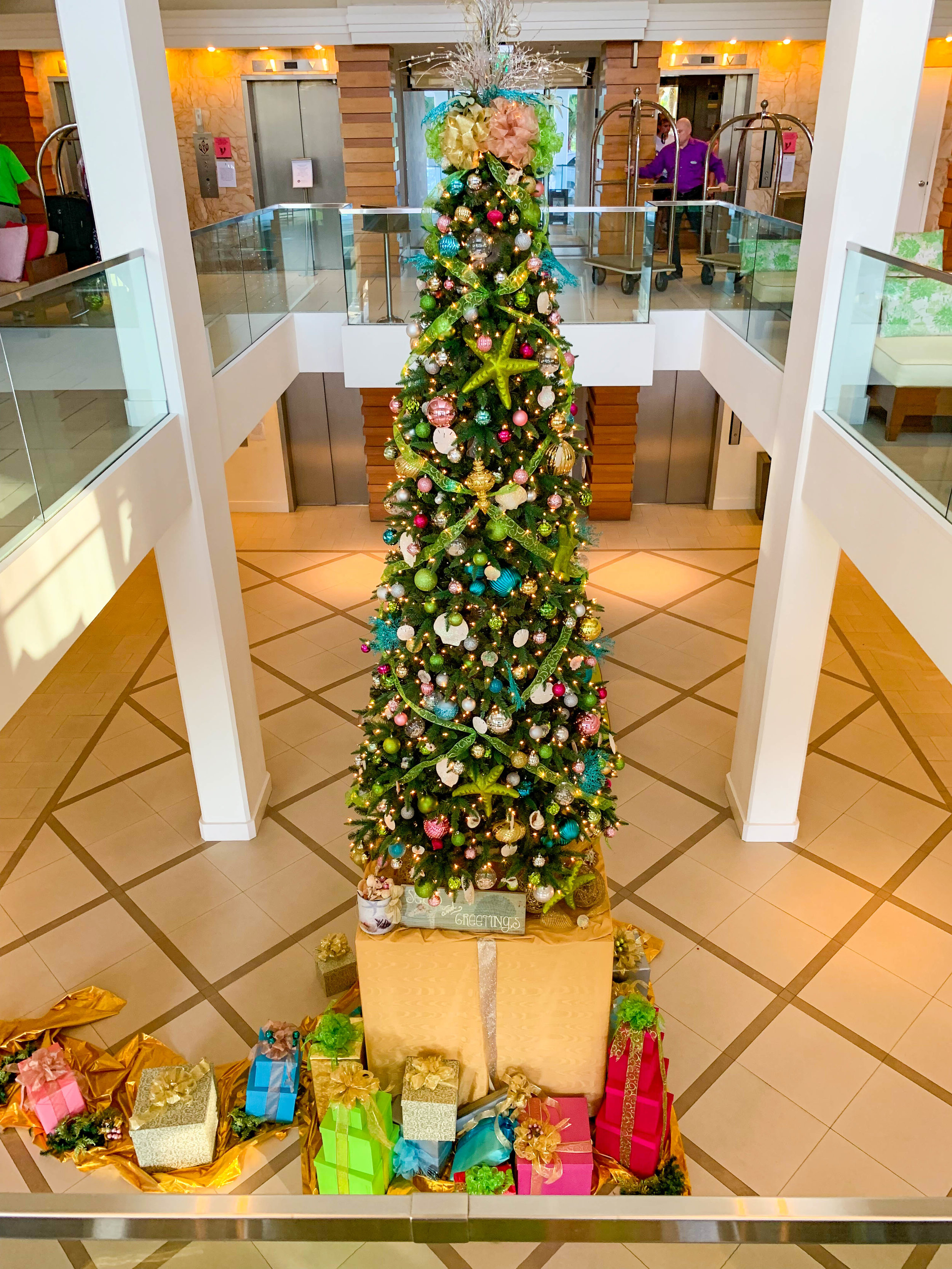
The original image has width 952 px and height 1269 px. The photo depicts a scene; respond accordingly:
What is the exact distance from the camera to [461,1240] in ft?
4.63

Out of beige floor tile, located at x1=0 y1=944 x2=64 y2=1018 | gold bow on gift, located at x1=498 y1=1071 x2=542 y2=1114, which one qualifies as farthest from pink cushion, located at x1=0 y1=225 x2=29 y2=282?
gold bow on gift, located at x1=498 y1=1071 x2=542 y2=1114

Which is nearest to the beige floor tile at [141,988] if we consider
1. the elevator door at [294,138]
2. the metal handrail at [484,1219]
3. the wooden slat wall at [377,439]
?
the metal handrail at [484,1219]

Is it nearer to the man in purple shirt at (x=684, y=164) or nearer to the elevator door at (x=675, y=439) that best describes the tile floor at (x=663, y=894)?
the elevator door at (x=675, y=439)

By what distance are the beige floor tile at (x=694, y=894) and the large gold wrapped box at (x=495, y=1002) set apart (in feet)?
4.72

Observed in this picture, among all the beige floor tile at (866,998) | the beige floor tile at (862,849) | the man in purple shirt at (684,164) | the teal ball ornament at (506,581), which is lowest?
the beige floor tile at (862,849)

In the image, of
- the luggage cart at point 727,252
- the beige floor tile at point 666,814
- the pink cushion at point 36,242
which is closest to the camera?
the pink cushion at point 36,242

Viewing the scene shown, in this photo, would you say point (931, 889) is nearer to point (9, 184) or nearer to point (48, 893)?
point (48, 893)

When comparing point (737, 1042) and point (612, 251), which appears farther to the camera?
point (612, 251)

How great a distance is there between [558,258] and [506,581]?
15.9 ft

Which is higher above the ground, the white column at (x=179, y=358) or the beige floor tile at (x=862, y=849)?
the white column at (x=179, y=358)

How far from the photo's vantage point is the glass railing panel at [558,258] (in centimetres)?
766

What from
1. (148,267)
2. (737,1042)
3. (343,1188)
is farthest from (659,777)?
(148,267)

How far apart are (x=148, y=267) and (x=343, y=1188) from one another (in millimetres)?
4668

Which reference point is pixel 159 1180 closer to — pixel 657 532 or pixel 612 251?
pixel 612 251
